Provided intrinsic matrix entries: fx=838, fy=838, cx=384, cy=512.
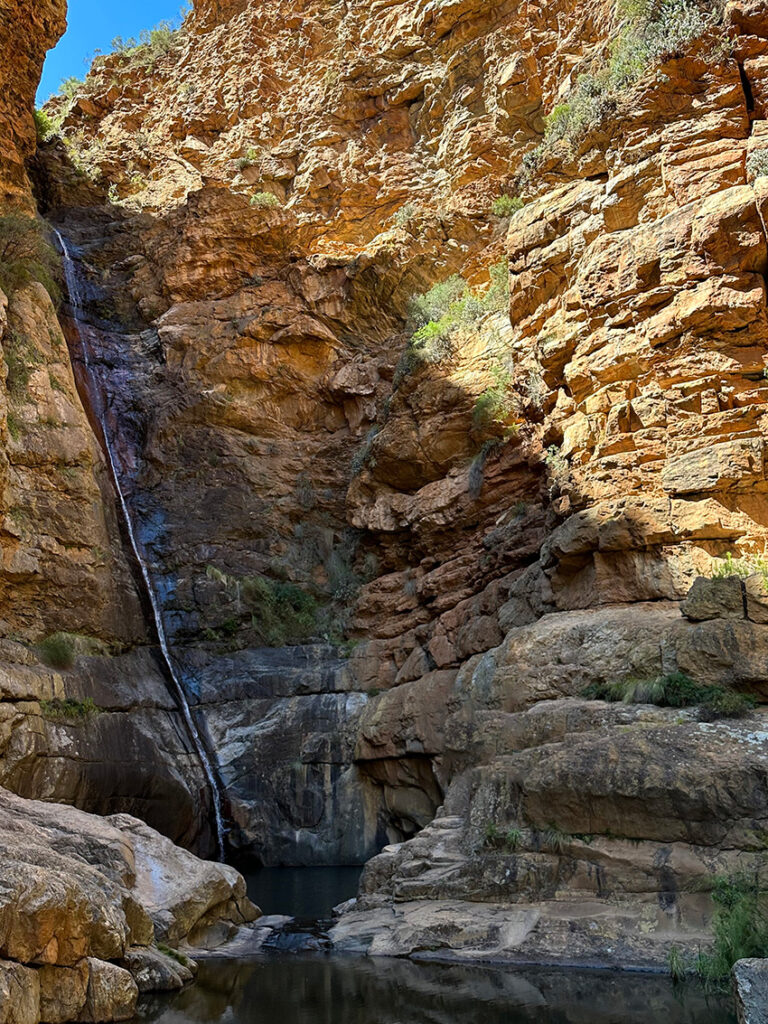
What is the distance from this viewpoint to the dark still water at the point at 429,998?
704 centimetres

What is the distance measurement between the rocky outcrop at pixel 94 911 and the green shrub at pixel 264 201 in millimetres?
20375

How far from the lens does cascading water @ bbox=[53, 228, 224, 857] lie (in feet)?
55.1

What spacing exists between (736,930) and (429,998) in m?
2.85

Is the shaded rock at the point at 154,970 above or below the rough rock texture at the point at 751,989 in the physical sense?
below

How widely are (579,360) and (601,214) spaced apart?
9.87 ft

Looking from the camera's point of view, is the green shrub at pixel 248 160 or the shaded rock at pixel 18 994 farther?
the green shrub at pixel 248 160

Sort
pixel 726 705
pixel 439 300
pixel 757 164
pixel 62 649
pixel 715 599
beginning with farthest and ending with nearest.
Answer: pixel 439 300, pixel 62 649, pixel 757 164, pixel 715 599, pixel 726 705

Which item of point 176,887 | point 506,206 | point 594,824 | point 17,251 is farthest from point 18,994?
point 506,206

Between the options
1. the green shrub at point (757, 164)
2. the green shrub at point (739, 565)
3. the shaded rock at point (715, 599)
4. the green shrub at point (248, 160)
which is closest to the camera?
the shaded rock at point (715, 599)

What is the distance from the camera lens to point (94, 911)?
7523 mm

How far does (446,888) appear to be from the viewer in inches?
407

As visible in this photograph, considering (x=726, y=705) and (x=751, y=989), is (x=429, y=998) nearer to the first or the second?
(x=751, y=989)

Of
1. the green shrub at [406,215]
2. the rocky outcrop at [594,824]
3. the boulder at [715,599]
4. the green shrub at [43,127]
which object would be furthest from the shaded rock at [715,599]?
the green shrub at [43,127]

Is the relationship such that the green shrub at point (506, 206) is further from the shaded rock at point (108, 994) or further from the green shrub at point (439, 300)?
the shaded rock at point (108, 994)
